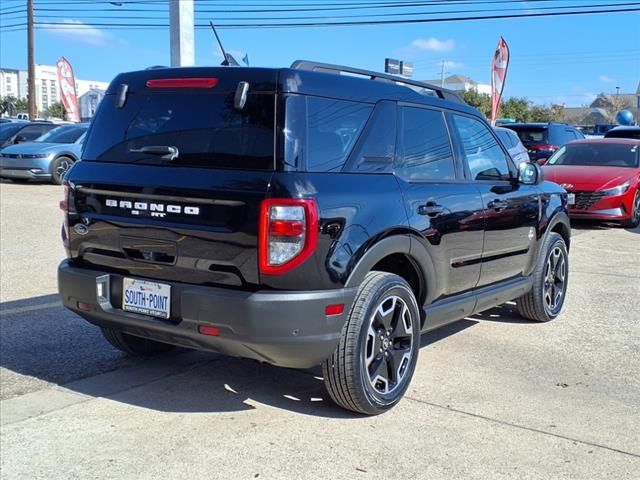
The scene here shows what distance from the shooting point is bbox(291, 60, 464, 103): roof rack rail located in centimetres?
401

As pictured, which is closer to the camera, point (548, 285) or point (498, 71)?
point (548, 285)

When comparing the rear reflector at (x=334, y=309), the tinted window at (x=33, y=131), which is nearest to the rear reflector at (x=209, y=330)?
the rear reflector at (x=334, y=309)

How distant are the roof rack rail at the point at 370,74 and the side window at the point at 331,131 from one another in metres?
0.26

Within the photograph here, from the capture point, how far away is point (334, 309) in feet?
12.0

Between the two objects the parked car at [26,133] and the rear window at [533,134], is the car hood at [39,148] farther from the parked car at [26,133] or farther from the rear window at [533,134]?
the rear window at [533,134]

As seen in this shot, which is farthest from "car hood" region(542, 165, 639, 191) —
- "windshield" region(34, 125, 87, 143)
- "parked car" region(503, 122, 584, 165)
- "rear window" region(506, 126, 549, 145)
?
"windshield" region(34, 125, 87, 143)

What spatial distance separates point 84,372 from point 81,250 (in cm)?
103

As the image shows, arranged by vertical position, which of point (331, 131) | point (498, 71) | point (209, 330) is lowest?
point (209, 330)

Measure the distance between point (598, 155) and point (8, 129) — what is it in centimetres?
1586

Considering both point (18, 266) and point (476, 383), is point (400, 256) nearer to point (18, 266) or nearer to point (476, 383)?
point (476, 383)

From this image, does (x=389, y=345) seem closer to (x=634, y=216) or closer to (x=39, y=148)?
(x=634, y=216)

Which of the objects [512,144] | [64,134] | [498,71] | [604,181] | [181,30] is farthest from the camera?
[498,71]

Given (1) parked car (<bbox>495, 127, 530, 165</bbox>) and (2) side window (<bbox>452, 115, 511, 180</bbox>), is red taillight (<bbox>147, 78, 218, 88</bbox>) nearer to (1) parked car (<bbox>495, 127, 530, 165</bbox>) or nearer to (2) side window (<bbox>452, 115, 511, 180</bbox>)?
(2) side window (<bbox>452, 115, 511, 180</bbox>)

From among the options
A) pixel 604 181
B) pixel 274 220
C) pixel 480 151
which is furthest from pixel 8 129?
pixel 274 220
